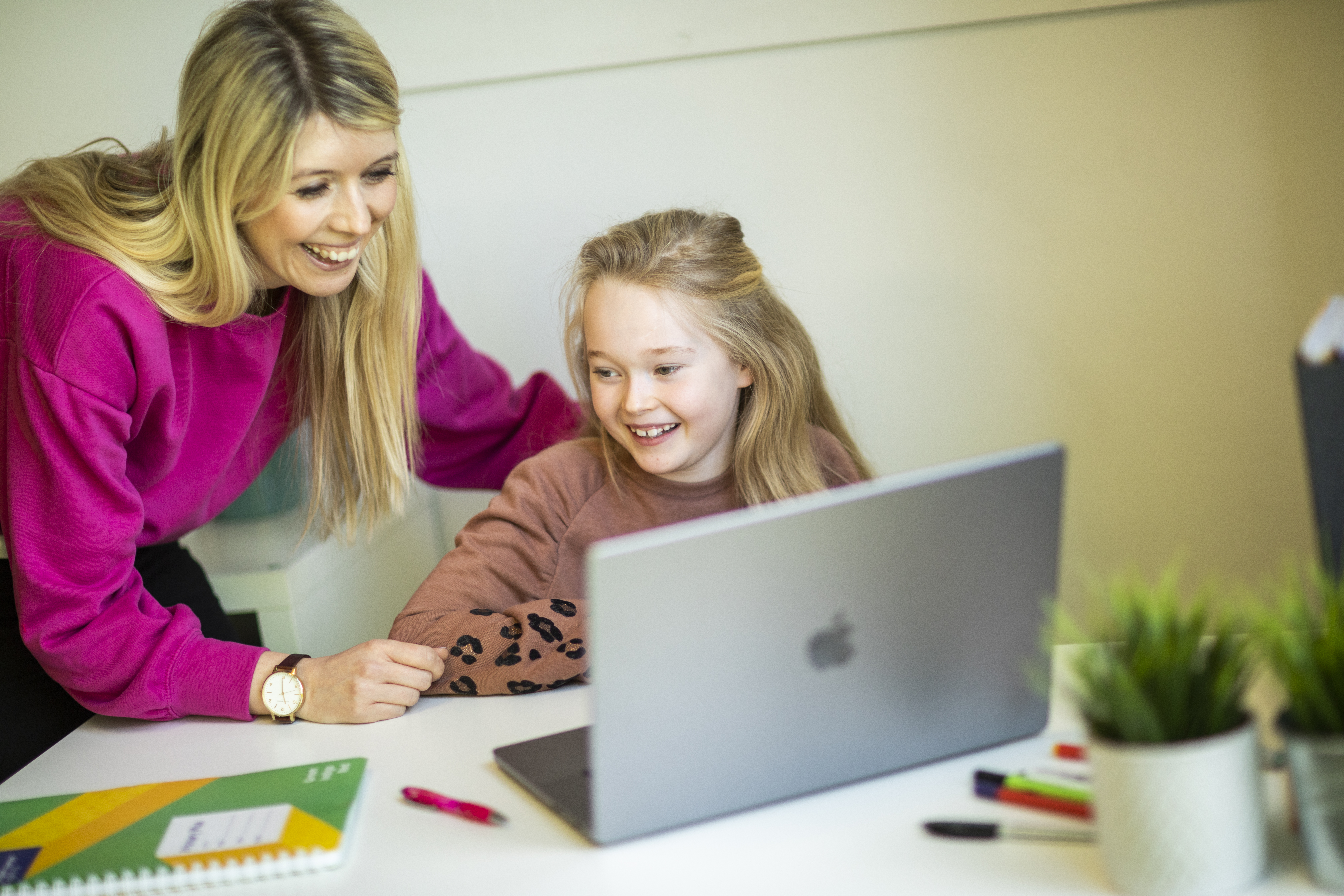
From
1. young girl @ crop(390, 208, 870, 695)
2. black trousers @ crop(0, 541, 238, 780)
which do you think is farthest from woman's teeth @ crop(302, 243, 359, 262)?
black trousers @ crop(0, 541, 238, 780)

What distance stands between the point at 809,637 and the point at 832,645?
0.02 meters

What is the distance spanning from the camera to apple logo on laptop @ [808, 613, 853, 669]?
73cm

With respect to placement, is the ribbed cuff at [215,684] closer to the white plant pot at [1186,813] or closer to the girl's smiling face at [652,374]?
the girl's smiling face at [652,374]

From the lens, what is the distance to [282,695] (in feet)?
3.46

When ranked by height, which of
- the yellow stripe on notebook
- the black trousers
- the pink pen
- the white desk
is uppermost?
the black trousers

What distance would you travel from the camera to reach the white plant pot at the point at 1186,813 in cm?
60

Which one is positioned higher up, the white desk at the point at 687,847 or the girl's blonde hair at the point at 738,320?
the girl's blonde hair at the point at 738,320

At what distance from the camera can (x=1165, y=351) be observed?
1.76 m

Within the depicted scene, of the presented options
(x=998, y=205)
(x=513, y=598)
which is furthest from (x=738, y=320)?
(x=998, y=205)

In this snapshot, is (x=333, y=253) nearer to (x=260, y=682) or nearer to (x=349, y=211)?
(x=349, y=211)

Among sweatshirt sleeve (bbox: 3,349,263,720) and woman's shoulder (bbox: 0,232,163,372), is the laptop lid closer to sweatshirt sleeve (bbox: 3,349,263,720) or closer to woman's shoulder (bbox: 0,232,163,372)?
sweatshirt sleeve (bbox: 3,349,263,720)

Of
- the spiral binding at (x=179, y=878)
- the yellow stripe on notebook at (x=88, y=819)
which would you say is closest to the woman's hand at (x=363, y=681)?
the yellow stripe on notebook at (x=88, y=819)

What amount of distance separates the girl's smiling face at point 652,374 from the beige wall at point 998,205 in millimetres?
473

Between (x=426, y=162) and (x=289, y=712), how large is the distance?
0.99 metres
